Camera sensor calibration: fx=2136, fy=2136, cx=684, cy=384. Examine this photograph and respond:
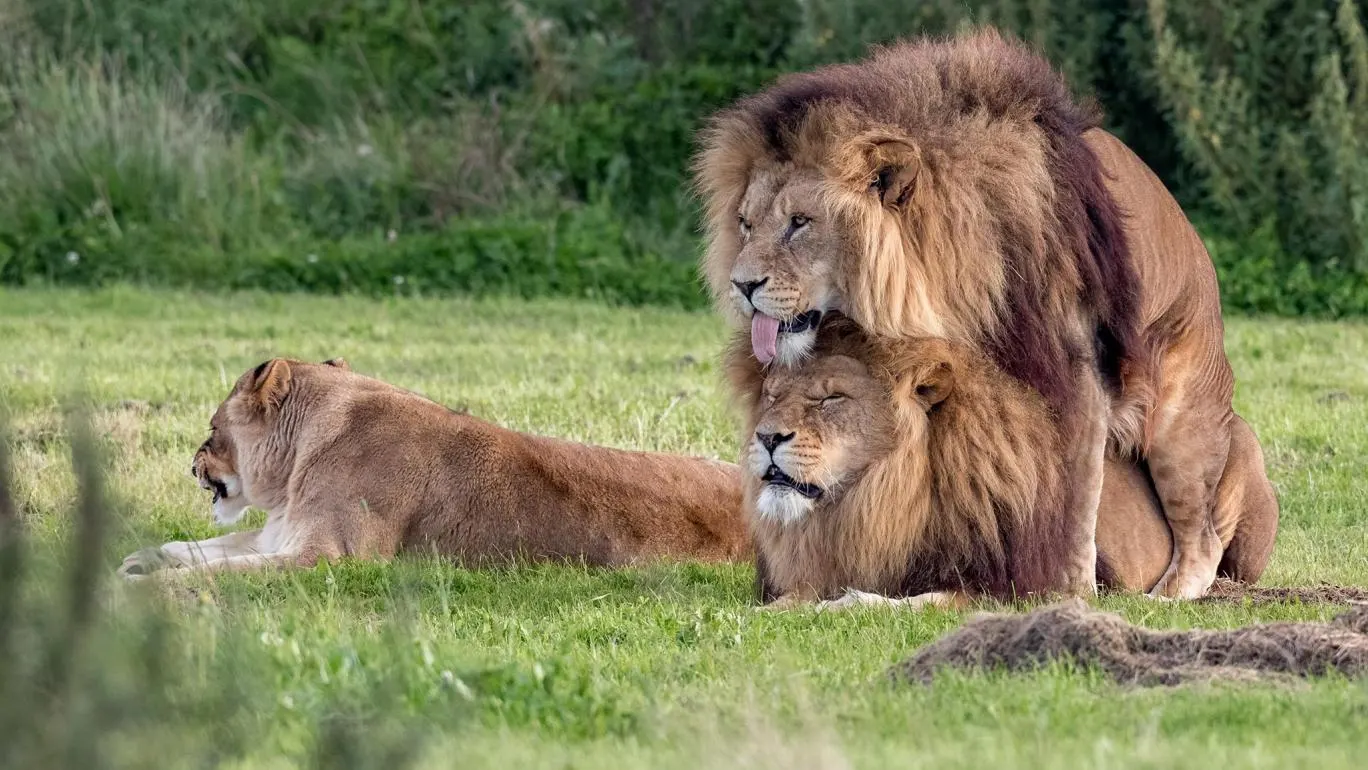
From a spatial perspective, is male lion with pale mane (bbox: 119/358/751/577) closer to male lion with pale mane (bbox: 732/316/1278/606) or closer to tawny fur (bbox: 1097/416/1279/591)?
male lion with pale mane (bbox: 732/316/1278/606)

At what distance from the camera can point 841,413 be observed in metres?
6.50

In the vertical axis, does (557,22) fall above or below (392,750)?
below

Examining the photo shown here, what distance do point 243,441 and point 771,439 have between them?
102 inches

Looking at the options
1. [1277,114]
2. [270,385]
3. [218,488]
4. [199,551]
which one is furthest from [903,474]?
[1277,114]

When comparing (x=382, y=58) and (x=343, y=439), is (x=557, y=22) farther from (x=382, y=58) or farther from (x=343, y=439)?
(x=343, y=439)

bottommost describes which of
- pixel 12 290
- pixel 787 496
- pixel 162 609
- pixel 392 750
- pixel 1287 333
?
pixel 12 290

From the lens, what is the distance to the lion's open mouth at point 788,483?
650cm

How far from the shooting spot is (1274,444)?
10.2m

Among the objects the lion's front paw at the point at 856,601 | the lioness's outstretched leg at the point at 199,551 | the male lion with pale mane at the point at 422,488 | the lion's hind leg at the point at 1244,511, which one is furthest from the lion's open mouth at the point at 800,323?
the lioness's outstretched leg at the point at 199,551

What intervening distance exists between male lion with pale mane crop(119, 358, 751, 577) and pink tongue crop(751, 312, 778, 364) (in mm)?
1523

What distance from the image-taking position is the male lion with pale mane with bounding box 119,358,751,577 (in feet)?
25.4

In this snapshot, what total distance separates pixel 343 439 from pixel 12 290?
7845 mm

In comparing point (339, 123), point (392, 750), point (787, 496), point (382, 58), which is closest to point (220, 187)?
point (339, 123)

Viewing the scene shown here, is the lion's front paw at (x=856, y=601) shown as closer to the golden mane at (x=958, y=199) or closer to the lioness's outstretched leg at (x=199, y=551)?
the golden mane at (x=958, y=199)
